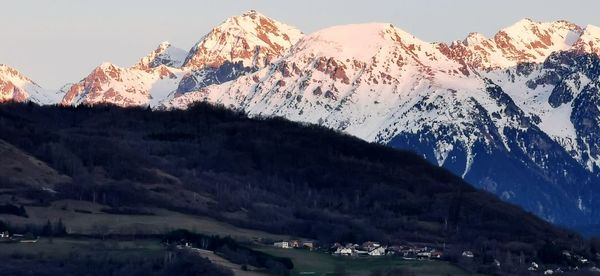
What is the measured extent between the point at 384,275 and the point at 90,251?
27160 mm

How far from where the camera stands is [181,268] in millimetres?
184500

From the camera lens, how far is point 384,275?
A: 19425 cm

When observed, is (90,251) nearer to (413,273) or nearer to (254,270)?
(254,270)

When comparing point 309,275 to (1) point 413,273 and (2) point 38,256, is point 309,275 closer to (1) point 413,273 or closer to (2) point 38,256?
(1) point 413,273

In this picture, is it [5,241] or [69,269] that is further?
[5,241]

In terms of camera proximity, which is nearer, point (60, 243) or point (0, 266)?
point (0, 266)

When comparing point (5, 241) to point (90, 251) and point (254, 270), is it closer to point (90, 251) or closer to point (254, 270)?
point (90, 251)

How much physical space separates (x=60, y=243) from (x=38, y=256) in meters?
11.9

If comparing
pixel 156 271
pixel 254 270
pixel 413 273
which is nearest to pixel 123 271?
pixel 156 271

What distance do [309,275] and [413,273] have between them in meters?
10.8

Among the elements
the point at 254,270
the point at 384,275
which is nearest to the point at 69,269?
the point at 254,270

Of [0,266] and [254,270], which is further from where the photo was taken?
[254,270]

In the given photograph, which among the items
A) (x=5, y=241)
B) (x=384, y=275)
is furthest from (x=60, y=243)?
(x=384, y=275)

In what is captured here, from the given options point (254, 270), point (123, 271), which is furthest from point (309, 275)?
point (123, 271)
